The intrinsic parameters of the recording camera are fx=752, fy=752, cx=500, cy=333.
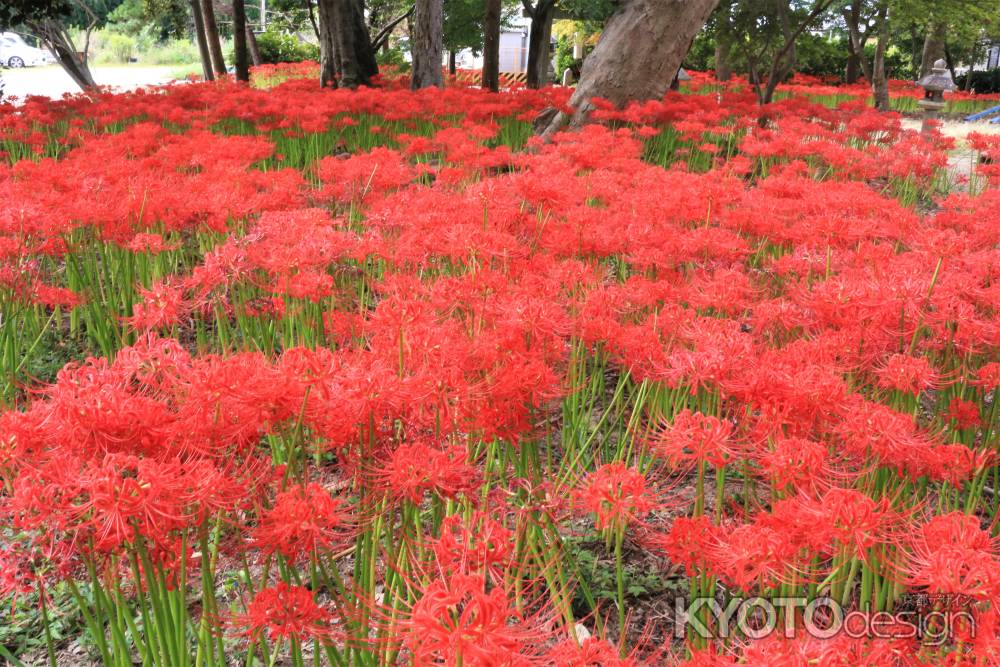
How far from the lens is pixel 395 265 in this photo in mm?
3617

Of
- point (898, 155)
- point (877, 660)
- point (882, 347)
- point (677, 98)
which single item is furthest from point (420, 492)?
point (677, 98)

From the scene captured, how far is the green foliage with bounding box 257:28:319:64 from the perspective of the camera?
A: 30364 mm

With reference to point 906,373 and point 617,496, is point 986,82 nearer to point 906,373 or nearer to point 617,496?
point 906,373

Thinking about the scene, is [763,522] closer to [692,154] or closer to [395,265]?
[395,265]

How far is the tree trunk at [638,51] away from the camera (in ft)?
28.9

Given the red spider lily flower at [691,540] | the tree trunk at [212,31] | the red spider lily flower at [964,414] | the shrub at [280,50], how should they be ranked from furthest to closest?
the shrub at [280,50], the tree trunk at [212,31], the red spider lily flower at [964,414], the red spider lily flower at [691,540]

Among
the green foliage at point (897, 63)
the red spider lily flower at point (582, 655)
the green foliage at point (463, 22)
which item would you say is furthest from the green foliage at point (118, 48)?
the red spider lily flower at point (582, 655)

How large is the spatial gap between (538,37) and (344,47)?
4280 millimetres

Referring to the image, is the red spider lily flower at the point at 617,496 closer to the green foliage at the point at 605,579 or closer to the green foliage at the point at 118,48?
the green foliage at the point at 605,579

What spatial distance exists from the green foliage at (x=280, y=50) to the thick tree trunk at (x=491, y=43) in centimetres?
1797

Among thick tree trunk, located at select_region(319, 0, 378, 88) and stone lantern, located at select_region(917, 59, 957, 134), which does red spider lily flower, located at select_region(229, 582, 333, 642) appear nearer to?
stone lantern, located at select_region(917, 59, 957, 134)

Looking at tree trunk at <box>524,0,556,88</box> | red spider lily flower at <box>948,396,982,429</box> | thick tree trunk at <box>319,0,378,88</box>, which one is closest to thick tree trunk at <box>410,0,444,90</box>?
thick tree trunk at <box>319,0,378,88</box>

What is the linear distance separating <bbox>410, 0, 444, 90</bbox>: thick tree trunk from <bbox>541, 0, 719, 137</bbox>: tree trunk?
3.51 meters

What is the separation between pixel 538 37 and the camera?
15766 millimetres
